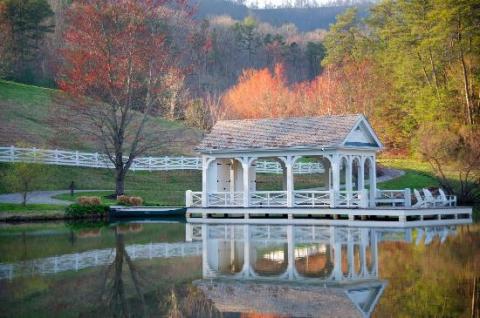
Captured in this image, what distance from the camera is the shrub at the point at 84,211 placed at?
1348 inches

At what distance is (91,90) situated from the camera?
4303 centimetres

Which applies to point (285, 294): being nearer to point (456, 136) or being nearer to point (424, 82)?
point (456, 136)

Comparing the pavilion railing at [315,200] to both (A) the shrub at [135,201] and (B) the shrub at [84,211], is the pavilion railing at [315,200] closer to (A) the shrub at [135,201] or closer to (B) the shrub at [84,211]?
(A) the shrub at [135,201]

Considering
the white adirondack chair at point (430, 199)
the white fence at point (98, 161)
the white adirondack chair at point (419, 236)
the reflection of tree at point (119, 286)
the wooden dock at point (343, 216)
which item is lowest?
the reflection of tree at point (119, 286)

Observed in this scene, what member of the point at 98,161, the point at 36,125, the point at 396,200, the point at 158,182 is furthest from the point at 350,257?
the point at 36,125

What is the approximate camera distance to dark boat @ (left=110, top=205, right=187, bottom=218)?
3578 centimetres

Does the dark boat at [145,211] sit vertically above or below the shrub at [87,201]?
below

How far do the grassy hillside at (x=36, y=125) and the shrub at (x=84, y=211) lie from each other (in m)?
13.7

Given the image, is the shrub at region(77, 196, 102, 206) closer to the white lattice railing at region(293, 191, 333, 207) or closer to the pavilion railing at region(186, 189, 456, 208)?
the pavilion railing at region(186, 189, 456, 208)

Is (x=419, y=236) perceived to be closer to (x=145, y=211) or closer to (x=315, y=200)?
(x=315, y=200)

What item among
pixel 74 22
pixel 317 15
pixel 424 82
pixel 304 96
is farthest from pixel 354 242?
pixel 317 15

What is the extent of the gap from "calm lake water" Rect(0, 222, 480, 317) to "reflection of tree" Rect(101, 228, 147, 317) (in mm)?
22

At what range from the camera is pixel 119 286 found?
15.3 m

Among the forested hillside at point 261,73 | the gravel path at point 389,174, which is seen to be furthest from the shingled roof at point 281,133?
the gravel path at point 389,174
